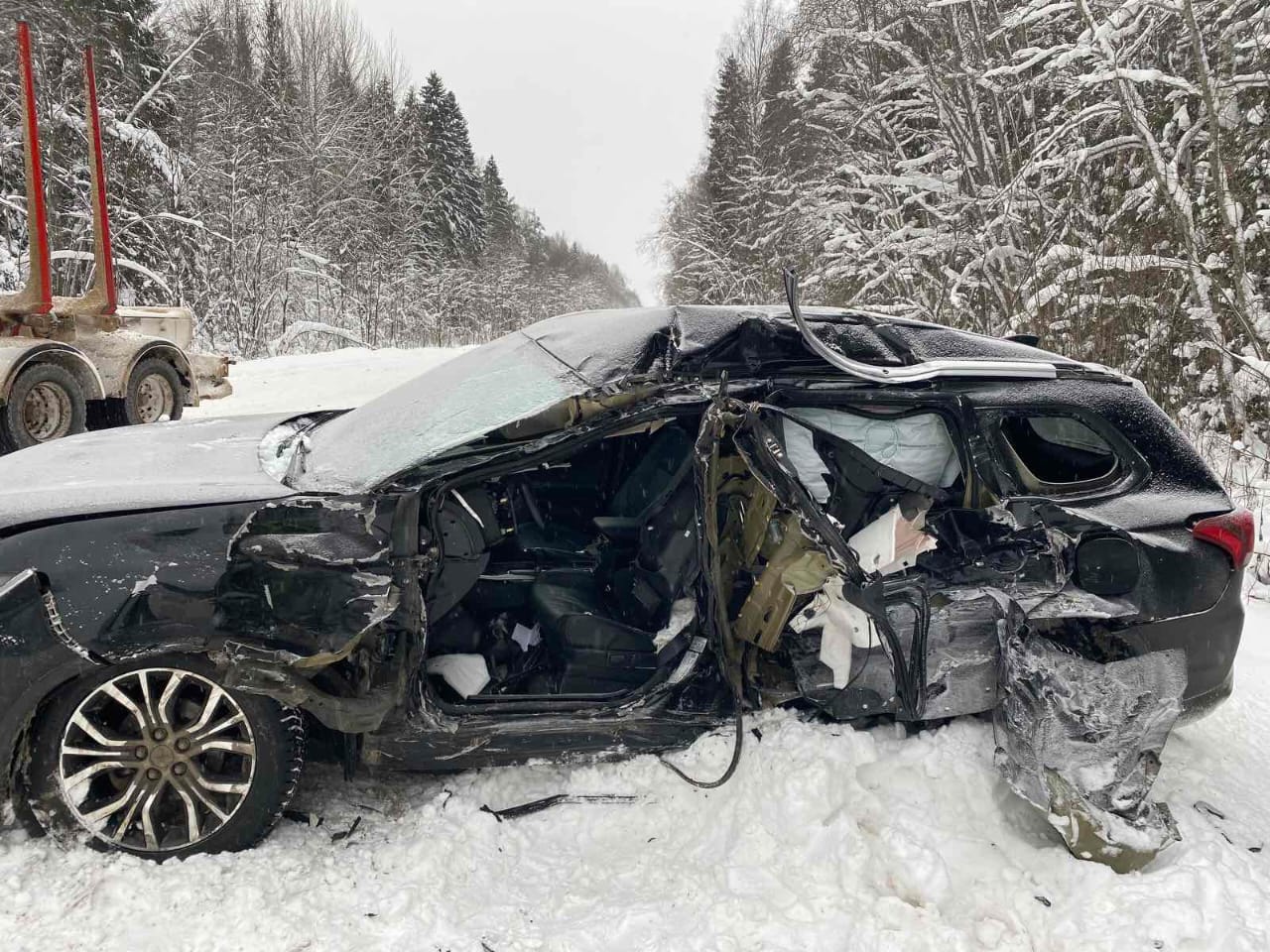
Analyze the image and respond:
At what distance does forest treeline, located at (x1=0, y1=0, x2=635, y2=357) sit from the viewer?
1727 cm

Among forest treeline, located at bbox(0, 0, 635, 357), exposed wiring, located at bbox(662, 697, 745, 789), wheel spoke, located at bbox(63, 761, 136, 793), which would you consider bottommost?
exposed wiring, located at bbox(662, 697, 745, 789)

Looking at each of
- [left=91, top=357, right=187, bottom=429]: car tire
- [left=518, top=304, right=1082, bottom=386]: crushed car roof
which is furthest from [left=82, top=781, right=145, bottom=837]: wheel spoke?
[left=91, top=357, right=187, bottom=429]: car tire

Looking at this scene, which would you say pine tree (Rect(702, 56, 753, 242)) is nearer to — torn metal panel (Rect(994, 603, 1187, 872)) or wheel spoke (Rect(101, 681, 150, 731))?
torn metal panel (Rect(994, 603, 1187, 872))

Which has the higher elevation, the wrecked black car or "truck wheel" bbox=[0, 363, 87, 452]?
"truck wheel" bbox=[0, 363, 87, 452]

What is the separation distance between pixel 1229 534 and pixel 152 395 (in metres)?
9.90

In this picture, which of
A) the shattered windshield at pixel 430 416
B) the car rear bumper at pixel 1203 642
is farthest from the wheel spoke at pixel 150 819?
the car rear bumper at pixel 1203 642

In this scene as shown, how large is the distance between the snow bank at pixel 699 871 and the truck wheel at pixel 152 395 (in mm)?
7603

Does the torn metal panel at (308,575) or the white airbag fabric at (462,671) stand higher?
the torn metal panel at (308,575)

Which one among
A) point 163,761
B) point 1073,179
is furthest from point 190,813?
point 1073,179

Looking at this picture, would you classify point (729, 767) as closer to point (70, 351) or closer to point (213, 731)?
point (213, 731)

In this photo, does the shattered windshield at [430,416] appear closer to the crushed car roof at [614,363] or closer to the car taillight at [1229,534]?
the crushed car roof at [614,363]

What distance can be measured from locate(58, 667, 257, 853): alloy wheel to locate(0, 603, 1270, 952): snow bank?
0.10 meters

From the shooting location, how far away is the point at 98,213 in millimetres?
7848

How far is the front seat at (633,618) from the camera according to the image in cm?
279
